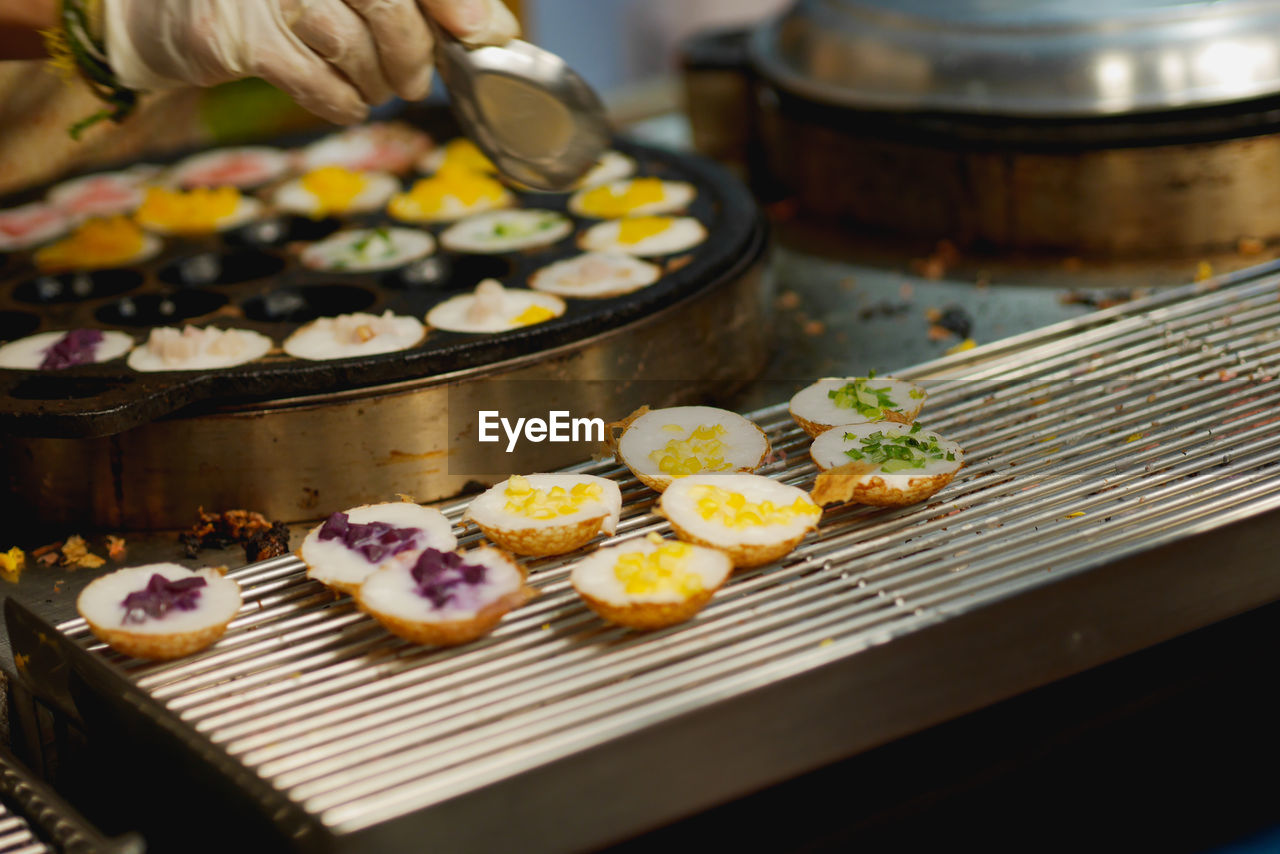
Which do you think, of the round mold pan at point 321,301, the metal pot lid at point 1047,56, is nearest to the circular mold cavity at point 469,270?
the round mold pan at point 321,301

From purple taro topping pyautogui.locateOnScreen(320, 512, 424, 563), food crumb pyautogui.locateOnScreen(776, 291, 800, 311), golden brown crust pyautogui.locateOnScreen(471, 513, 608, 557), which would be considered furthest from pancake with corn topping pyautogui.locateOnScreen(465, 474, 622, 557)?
food crumb pyautogui.locateOnScreen(776, 291, 800, 311)

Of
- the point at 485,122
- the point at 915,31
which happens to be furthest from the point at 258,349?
the point at 915,31

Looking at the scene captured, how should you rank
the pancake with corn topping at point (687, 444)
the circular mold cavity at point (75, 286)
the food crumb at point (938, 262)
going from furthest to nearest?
the food crumb at point (938, 262) < the circular mold cavity at point (75, 286) < the pancake with corn topping at point (687, 444)

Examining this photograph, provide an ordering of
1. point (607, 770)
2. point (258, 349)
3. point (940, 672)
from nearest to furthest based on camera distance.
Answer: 1. point (607, 770)
2. point (940, 672)
3. point (258, 349)

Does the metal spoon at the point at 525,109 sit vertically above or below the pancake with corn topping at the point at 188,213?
above

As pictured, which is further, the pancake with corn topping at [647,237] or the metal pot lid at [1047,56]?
the metal pot lid at [1047,56]

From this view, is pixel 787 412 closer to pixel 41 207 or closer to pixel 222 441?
pixel 222 441

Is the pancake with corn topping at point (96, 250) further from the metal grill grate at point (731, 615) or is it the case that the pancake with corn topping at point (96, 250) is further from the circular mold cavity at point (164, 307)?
the metal grill grate at point (731, 615)
